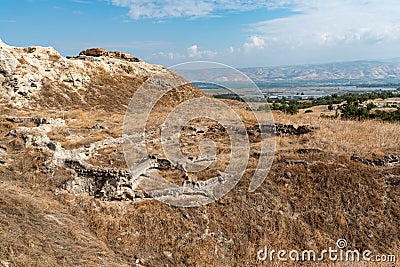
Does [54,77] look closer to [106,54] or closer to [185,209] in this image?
[106,54]

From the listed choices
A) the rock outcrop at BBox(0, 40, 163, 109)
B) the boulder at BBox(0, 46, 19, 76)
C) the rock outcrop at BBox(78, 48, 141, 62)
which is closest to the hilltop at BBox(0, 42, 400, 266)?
the rock outcrop at BBox(0, 40, 163, 109)

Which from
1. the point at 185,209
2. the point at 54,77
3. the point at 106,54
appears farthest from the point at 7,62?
the point at 185,209

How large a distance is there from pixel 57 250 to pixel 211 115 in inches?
581

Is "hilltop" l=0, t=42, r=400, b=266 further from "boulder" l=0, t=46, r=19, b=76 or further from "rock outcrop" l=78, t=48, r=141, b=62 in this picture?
"rock outcrop" l=78, t=48, r=141, b=62

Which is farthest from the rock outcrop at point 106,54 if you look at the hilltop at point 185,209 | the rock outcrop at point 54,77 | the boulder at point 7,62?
the hilltop at point 185,209

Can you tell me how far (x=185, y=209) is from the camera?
10.2 meters

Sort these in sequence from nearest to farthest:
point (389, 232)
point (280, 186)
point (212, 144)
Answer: point (389, 232) → point (280, 186) → point (212, 144)

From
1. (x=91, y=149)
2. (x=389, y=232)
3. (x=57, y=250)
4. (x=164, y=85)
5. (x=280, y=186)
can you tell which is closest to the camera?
(x=57, y=250)

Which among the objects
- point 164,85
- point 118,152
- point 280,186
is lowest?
point 280,186

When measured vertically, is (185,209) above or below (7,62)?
below

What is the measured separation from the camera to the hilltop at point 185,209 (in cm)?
834

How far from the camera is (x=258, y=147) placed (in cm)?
1423

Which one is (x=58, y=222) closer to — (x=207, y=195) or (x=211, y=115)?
(x=207, y=195)

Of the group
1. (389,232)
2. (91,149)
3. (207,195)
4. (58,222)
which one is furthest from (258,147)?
(58,222)
